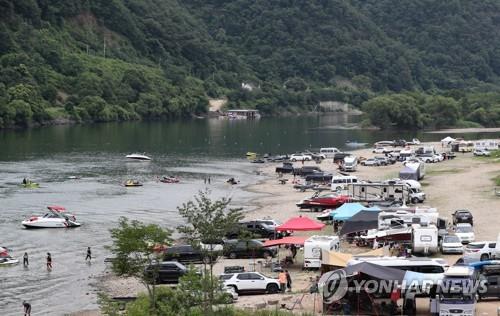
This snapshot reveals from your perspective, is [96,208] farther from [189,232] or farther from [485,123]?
[485,123]

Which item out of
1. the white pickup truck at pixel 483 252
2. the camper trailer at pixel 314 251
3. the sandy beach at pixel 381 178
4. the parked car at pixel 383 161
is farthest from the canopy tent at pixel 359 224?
the parked car at pixel 383 161

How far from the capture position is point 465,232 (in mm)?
48844

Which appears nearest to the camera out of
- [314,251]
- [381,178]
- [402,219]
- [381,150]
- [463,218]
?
[314,251]

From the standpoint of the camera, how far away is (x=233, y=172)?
337 ft

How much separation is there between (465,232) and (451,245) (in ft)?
14.2

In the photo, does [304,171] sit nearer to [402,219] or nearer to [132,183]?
[132,183]

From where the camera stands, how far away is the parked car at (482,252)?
4153cm

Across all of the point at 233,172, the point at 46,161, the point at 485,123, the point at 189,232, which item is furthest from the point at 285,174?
the point at 485,123

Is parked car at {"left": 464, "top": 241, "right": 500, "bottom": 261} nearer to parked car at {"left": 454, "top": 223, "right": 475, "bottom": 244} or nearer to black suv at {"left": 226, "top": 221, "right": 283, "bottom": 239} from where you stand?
parked car at {"left": 454, "top": 223, "right": 475, "bottom": 244}

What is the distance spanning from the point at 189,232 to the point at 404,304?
365 inches

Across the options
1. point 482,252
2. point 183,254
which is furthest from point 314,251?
point 482,252

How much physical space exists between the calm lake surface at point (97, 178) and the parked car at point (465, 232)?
18.6 m

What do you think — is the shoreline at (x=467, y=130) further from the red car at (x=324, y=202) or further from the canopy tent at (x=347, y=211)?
the canopy tent at (x=347, y=211)

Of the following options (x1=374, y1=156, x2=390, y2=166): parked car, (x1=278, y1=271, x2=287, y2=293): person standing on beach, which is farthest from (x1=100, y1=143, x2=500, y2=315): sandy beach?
(x1=374, y1=156, x2=390, y2=166): parked car
